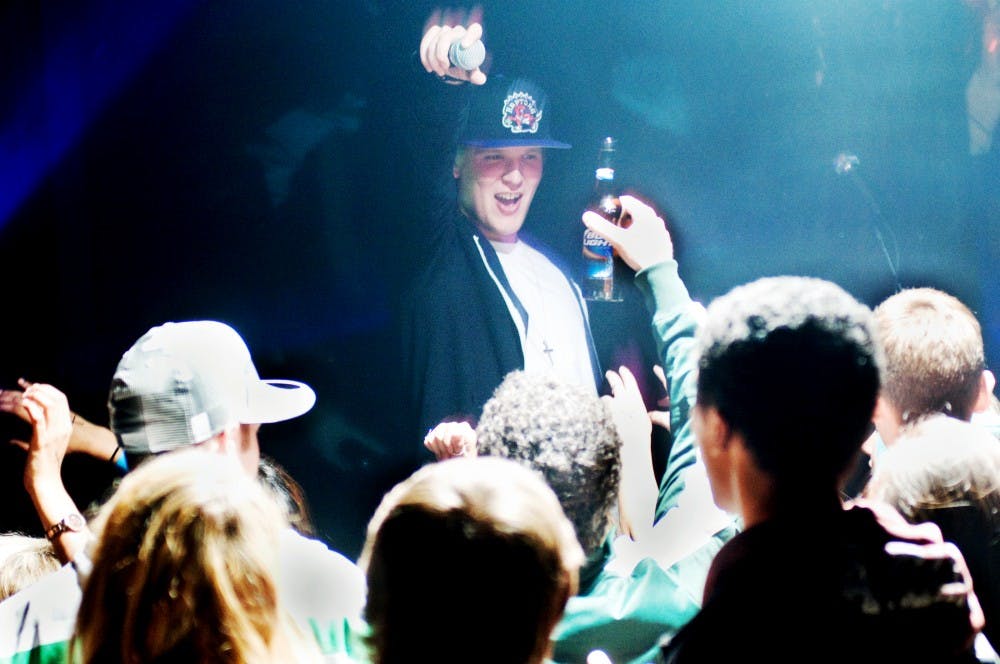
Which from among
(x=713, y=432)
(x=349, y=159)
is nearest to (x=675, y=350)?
(x=713, y=432)

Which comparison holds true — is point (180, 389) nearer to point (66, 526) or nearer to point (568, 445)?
point (66, 526)

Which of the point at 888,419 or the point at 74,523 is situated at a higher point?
the point at 888,419

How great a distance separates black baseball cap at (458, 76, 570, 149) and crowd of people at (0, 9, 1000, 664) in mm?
1031

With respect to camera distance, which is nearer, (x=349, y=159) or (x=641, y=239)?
(x=641, y=239)

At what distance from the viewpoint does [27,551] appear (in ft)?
6.96

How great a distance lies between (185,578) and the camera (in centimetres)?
123

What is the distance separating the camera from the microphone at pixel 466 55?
317 centimetres

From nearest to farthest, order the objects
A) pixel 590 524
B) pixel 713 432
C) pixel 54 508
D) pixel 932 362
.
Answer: pixel 713 432
pixel 590 524
pixel 54 508
pixel 932 362

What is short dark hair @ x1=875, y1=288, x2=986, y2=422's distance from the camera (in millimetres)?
2211

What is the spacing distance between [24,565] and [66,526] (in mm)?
200

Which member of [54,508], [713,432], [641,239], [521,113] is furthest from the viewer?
[521,113]

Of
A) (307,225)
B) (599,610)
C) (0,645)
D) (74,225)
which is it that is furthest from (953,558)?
(74,225)

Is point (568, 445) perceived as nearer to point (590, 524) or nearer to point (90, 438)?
point (590, 524)

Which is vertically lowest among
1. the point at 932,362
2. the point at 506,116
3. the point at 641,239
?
the point at 932,362
